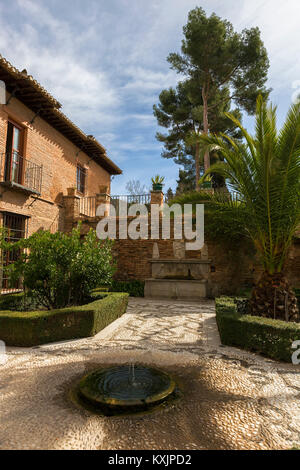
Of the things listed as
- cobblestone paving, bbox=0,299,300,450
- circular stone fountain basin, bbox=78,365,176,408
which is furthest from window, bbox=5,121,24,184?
circular stone fountain basin, bbox=78,365,176,408

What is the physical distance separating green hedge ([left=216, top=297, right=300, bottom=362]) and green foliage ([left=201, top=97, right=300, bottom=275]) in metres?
1.55

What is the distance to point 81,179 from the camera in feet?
48.9

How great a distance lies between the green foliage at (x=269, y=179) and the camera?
496 cm

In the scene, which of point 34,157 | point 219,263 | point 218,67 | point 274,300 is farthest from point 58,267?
point 218,67

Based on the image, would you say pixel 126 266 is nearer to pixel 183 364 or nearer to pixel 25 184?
pixel 25 184

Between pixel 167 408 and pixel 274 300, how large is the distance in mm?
3571

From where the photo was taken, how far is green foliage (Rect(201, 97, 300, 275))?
4961 millimetres

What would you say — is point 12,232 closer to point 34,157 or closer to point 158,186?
point 34,157

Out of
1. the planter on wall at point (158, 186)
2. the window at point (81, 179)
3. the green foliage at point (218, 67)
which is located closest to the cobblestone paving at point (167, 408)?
the planter on wall at point (158, 186)

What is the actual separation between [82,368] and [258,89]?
62.1 ft

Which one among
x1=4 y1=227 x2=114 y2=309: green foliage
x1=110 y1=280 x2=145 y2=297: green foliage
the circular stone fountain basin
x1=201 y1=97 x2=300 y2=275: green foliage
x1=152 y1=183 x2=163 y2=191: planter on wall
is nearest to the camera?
the circular stone fountain basin

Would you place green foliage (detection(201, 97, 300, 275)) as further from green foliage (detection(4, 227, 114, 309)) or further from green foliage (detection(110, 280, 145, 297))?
green foliage (detection(110, 280, 145, 297))

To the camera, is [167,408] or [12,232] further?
[12,232]
